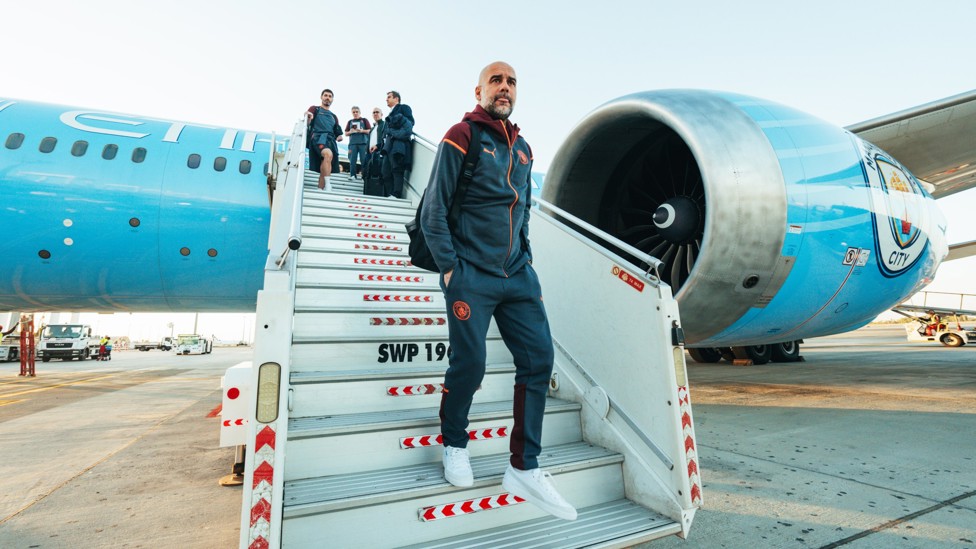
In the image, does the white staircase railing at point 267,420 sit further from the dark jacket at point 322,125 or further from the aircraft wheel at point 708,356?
the aircraft wheel at point 708,356

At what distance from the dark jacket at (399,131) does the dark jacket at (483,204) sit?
4196 mm

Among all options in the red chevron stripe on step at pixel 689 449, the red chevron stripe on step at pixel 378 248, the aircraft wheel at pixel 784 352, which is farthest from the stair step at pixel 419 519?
the aircraft wheel at pixel 784 352

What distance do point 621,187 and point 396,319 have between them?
264 cm

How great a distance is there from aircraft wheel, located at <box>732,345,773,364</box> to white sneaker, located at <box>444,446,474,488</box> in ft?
32.6

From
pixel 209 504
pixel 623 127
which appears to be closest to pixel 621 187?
pixel 623 127

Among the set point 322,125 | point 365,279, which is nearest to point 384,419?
point 365,279

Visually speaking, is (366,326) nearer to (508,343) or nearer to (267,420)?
(508,343)

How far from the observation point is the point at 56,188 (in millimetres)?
6039

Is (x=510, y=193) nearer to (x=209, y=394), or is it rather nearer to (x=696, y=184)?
(x=696, y=184)

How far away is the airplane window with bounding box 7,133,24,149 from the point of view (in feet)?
20.0

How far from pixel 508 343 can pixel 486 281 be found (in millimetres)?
313

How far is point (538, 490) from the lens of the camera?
1.91m

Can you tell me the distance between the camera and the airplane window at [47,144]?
617 cm

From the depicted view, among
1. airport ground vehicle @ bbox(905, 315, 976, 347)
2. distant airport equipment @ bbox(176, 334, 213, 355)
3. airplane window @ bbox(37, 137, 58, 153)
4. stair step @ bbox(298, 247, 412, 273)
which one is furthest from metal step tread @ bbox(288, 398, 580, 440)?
distant airport equipment @ bbox(176, 334, 213, 355)
